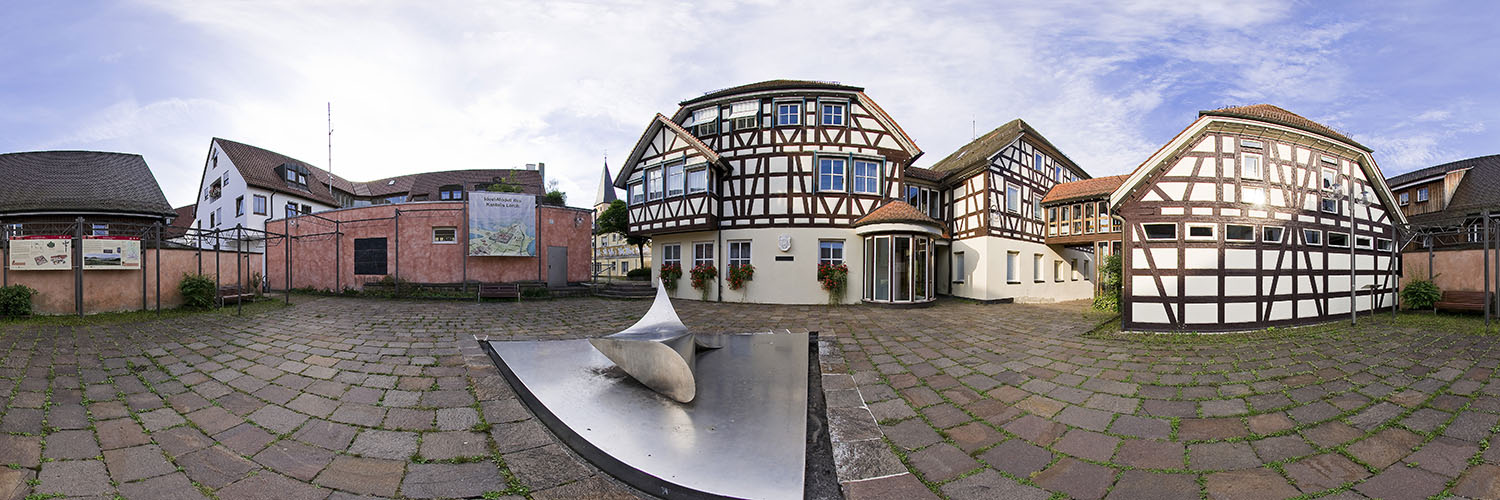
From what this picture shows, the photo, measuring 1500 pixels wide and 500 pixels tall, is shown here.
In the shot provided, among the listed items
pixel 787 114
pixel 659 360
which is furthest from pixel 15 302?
pixel 787 114

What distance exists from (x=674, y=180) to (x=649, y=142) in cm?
174

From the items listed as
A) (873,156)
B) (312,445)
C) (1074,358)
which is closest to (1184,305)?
(1074,358)

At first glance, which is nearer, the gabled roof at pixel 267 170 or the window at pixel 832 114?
the window at pixel 832 114

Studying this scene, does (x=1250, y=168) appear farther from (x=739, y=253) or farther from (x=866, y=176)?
(x=739, y=253)

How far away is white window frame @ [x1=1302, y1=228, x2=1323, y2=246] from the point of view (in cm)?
866

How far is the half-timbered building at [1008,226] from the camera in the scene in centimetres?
1545

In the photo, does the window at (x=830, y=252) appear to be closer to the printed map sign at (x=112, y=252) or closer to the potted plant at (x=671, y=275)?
the potted plant at (x=671, y=275)

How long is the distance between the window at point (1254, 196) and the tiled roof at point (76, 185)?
3326cm

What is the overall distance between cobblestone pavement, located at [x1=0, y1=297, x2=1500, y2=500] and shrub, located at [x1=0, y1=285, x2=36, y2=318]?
319cm

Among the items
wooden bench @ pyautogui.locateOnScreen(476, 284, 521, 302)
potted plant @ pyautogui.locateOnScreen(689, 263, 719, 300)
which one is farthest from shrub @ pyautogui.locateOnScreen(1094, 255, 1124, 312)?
wooden bench @ pyautogui.locateOnScreen(476, 284, 521, 302)

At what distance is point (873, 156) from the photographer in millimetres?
14055

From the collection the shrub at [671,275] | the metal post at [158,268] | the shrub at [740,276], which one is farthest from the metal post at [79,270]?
the shrub at [740,276]

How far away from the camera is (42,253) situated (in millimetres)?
8875

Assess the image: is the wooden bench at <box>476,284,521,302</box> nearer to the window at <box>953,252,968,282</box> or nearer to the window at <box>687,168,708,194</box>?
the window at <box>687,168,708,194</box>
